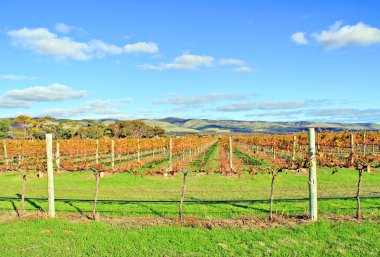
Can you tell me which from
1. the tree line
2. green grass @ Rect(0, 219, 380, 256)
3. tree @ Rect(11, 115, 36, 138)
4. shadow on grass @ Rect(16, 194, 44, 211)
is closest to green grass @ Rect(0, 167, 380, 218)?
shadow on grass @ Rect(16, 194, 44, 211)

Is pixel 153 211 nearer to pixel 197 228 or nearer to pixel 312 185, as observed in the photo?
pixel 197 228

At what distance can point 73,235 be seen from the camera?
750 cm

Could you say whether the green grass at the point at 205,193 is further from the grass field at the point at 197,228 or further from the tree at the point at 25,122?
the tree at the point at 25,122

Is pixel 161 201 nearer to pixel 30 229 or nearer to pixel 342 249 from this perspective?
pixel 30 229

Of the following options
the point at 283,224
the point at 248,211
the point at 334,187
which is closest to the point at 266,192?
the point at 334,187

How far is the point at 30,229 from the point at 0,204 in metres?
4.29

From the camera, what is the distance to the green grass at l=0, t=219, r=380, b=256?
6305 millimetres

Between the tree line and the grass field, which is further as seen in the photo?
the tree line

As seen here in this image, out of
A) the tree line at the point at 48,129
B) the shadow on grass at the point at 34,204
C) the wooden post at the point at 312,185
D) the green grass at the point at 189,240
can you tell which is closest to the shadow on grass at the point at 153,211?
the green grass at the point at 189,240

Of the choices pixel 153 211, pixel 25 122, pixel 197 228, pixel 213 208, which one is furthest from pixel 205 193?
pixel 25 122

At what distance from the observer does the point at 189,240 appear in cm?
696

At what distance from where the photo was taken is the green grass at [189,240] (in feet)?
20.7

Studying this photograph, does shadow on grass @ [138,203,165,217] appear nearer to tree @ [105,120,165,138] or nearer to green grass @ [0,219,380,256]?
green grass @ [0,219,380,256]

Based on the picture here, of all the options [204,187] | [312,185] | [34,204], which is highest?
[312,185]
